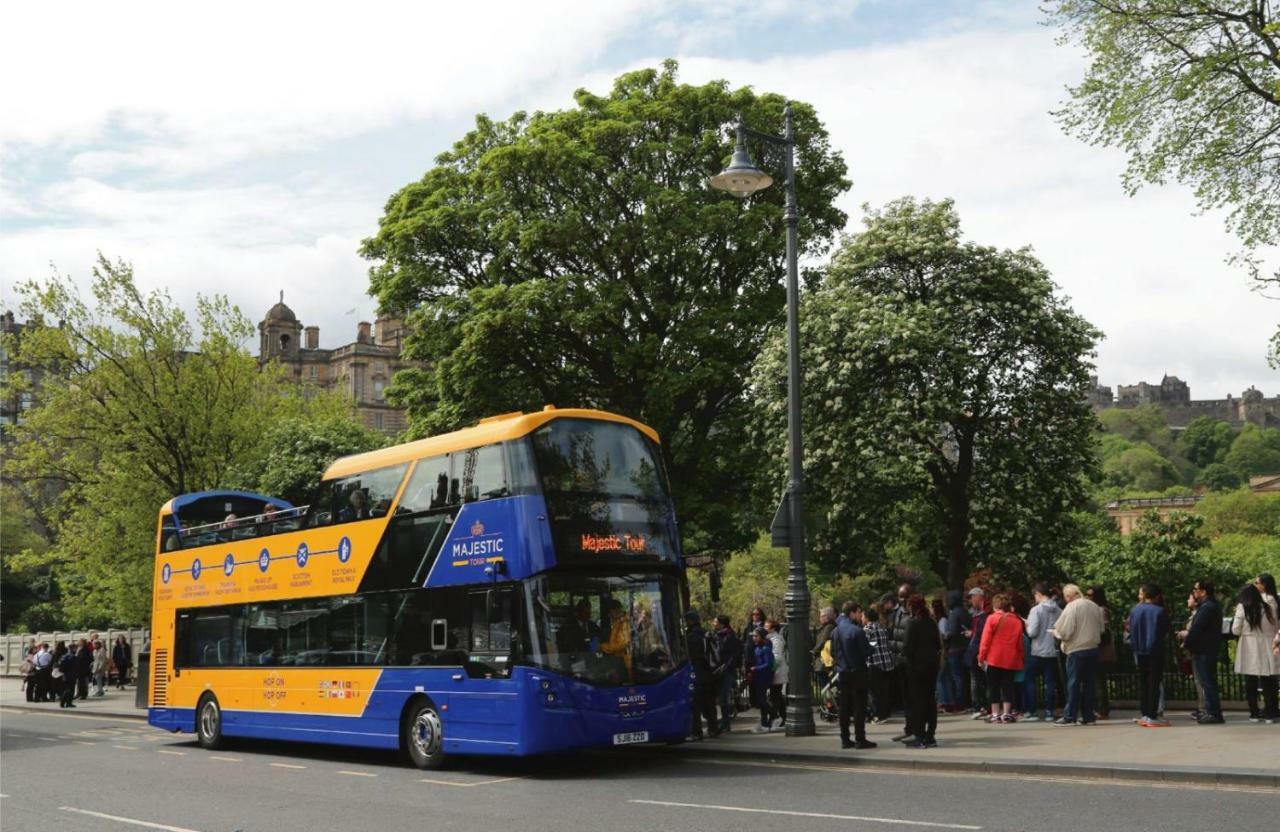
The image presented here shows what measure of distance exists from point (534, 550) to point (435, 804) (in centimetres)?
332

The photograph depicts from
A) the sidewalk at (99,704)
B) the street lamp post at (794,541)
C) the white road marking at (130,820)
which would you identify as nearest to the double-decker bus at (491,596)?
the street lamp post at (794,541)

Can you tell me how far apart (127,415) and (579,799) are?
32.5 metres

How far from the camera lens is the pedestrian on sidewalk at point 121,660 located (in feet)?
149

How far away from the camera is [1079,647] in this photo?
16.3 meters

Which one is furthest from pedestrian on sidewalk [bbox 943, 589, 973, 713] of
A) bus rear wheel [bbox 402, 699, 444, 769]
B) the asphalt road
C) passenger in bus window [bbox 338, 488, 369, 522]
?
passenger in bus window [bbox 338, 488, 369, 522]

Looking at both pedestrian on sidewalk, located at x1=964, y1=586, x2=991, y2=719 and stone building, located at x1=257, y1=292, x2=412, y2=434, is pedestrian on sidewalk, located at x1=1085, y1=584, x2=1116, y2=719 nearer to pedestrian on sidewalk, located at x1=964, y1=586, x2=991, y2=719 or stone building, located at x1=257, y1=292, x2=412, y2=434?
pedestrian on sidewalk, located at x1=964, y1=586, x2=991, y2=719

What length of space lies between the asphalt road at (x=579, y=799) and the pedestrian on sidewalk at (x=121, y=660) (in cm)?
2860

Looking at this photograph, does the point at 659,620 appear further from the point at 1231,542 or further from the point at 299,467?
the point at 1231,542

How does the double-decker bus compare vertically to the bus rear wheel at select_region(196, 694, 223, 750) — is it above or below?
above

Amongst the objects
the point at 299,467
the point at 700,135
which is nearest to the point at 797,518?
the point at 700,135

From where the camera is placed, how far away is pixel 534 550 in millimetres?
14883

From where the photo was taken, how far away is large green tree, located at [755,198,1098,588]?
23.3 metres

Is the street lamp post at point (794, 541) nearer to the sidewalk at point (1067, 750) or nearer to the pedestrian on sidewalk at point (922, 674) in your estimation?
the sidewalk at point (1067, 750)

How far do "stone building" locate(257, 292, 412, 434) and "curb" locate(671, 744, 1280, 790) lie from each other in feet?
311
